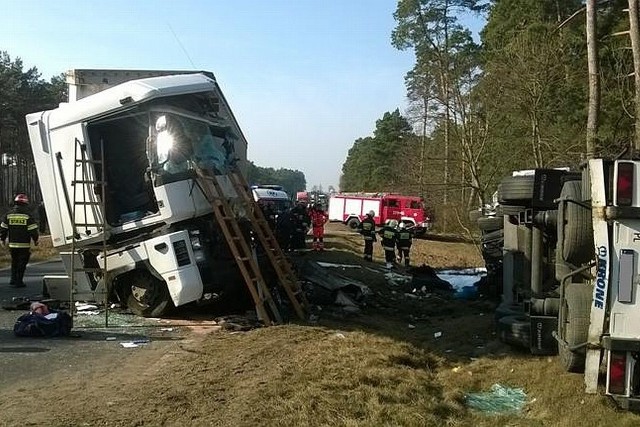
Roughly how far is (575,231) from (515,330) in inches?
93.3

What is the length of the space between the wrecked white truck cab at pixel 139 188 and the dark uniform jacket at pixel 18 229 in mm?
2723

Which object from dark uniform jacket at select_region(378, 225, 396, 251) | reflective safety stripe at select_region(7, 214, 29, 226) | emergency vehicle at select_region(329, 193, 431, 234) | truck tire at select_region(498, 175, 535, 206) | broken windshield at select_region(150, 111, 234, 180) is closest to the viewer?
truck tire at select_region(498, 175, 535, 206)

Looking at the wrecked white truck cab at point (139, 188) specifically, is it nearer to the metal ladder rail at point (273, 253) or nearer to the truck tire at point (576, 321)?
the metal ladder rail at point (273, 253)

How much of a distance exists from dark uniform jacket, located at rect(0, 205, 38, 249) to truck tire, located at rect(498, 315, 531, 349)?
826cm

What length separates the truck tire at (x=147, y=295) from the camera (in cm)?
882

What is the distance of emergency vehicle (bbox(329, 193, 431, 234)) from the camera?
38188mm

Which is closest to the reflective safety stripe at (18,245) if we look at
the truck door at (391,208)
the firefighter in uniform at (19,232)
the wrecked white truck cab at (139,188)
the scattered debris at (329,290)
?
the firefighter in uniform at (19,232)

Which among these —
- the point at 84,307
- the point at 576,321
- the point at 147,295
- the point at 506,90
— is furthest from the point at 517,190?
the point at 506,90

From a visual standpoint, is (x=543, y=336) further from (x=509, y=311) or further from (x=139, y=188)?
(x=139, y=188)

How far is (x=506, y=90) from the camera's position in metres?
24.6

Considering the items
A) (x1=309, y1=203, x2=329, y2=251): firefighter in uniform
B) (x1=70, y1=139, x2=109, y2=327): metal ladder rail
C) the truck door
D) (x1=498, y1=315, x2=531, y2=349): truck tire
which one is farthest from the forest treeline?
(x1=70, y1=139, x2=109, y2=327): metal ladder rail

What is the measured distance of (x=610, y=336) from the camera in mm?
4129

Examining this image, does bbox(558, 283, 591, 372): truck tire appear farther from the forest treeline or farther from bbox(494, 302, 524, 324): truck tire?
the forest treeline

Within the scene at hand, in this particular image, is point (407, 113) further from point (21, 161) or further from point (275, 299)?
point (275, 299)
